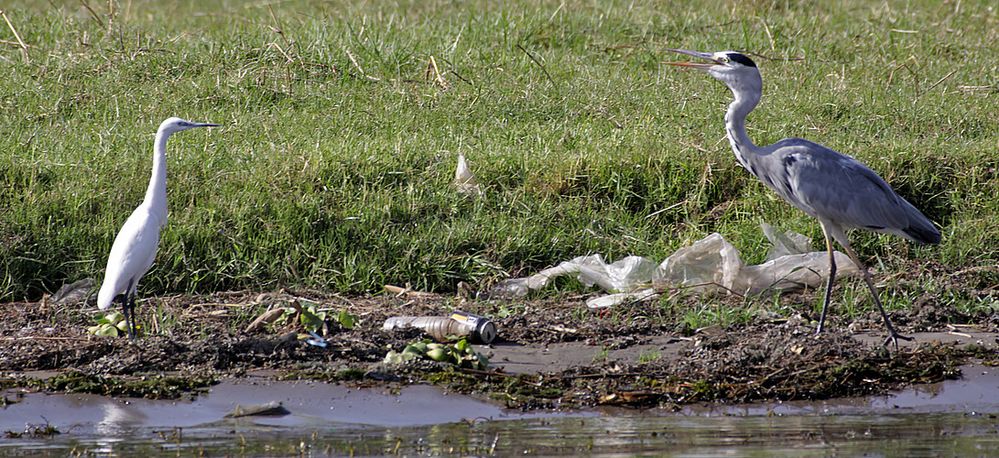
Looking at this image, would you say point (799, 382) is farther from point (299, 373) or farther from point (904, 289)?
point (299, 373)

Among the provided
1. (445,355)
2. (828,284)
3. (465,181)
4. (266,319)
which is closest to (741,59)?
(828,284)

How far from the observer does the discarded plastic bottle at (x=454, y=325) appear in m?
6.09

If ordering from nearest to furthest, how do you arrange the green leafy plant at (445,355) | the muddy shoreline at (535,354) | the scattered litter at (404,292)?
the muddy shoreline at (535,354) < the green leafy plant at (445,355) < the scattered litter at (404,292)

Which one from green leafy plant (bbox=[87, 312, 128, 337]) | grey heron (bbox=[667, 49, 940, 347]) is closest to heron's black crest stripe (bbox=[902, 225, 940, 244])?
grey heron (bbox=[667, 49, 940, 347])

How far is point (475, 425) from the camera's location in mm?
5133

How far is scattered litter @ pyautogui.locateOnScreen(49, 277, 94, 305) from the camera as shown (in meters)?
6.87

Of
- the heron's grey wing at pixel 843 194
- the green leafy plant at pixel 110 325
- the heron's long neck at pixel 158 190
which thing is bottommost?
the green leafy plant at pixel 110 325

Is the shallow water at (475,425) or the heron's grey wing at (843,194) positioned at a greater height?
the heron's grey wing at (843,194)

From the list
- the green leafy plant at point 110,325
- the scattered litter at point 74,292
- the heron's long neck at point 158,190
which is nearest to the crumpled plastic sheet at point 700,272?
the heron's long neck at point 158,190

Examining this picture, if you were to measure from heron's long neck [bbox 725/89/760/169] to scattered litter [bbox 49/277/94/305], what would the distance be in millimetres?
3395

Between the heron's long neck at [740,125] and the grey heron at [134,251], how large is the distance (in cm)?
285

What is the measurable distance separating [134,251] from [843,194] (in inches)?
134

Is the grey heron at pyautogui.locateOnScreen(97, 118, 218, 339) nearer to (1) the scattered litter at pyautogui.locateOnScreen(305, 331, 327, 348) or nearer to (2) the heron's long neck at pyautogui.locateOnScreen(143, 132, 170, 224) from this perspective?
(2) the heron's long neck at pyautogui.locateOnScreen(143, 132, 170, 224)

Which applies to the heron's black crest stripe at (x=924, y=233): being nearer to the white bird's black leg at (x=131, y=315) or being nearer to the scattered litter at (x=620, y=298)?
the scattered litter at (x=620, y=298)
